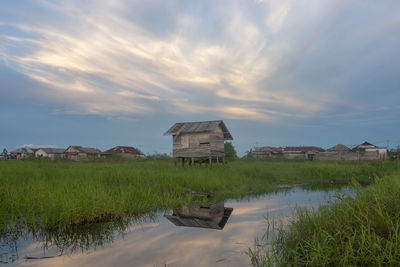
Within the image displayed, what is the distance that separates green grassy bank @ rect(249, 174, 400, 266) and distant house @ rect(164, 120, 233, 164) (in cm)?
1299

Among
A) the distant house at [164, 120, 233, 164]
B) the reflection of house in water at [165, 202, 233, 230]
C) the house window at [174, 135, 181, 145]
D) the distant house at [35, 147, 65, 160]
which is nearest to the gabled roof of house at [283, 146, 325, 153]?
the distant house at [164, 120, 233, 164]

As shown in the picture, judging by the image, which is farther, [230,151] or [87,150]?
[87,150]

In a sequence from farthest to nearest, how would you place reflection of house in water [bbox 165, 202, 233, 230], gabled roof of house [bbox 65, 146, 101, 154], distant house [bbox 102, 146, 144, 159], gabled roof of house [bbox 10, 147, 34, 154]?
gabled roof of house [bbox 10, 147, 34, 154] → distant house [bbox 102, 146, 144, 159] → gabled roof of house [bbox 65, 146, 101, 154] → reflection of house in water [bbox 165, 202, 233, 230]

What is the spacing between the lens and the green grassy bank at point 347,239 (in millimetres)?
3518

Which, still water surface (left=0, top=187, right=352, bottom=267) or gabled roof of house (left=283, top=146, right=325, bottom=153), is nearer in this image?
still water surface (left=0, top=187, right=352, bottom=267)

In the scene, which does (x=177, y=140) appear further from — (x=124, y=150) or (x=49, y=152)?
(x=49, y=152)

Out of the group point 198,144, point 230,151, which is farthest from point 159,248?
point 230,151

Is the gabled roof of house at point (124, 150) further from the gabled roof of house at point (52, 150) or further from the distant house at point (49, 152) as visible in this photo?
the gabled roof of house at point (52, 150)

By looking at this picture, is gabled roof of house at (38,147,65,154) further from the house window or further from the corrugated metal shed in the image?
the corrugated metal shed

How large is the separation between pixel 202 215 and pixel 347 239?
170 inches

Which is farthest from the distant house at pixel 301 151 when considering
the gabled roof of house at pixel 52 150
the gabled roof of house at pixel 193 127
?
the gabled roof of house at pixel 52 150

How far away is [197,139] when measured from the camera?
18609mm

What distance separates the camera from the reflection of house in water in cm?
691


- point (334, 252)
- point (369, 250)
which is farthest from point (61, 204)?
point (369, 250)
